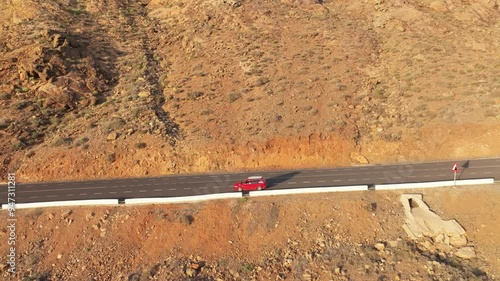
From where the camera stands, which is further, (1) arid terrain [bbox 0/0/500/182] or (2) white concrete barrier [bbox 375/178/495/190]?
(1) arid terrain [bbox 0/0/500/182]

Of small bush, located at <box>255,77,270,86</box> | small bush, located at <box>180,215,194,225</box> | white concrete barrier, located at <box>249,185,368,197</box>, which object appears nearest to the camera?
small bush, located at <box>180,215,194,225</box>

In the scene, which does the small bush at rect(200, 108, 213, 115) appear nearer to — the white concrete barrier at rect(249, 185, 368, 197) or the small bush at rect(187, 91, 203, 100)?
the small bush at rect(187, 91, 203, 100)

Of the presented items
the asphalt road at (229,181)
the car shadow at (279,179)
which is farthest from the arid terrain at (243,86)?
the car shadow at (279,179)

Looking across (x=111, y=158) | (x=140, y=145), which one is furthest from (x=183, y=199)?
(x=111, y=158)

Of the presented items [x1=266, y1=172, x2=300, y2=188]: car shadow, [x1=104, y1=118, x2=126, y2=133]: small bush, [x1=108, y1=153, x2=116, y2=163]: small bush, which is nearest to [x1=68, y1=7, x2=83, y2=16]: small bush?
[x1=104, y1=118, x2=126, y2=133]: small bush

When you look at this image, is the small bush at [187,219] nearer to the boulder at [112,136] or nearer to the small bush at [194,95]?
the boulder at [112,136]

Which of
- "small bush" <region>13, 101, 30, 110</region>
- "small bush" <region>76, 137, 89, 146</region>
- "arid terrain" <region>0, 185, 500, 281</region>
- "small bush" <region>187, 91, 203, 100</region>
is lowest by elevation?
"arid terrain" <region>0, 185, 500, 281</region>
